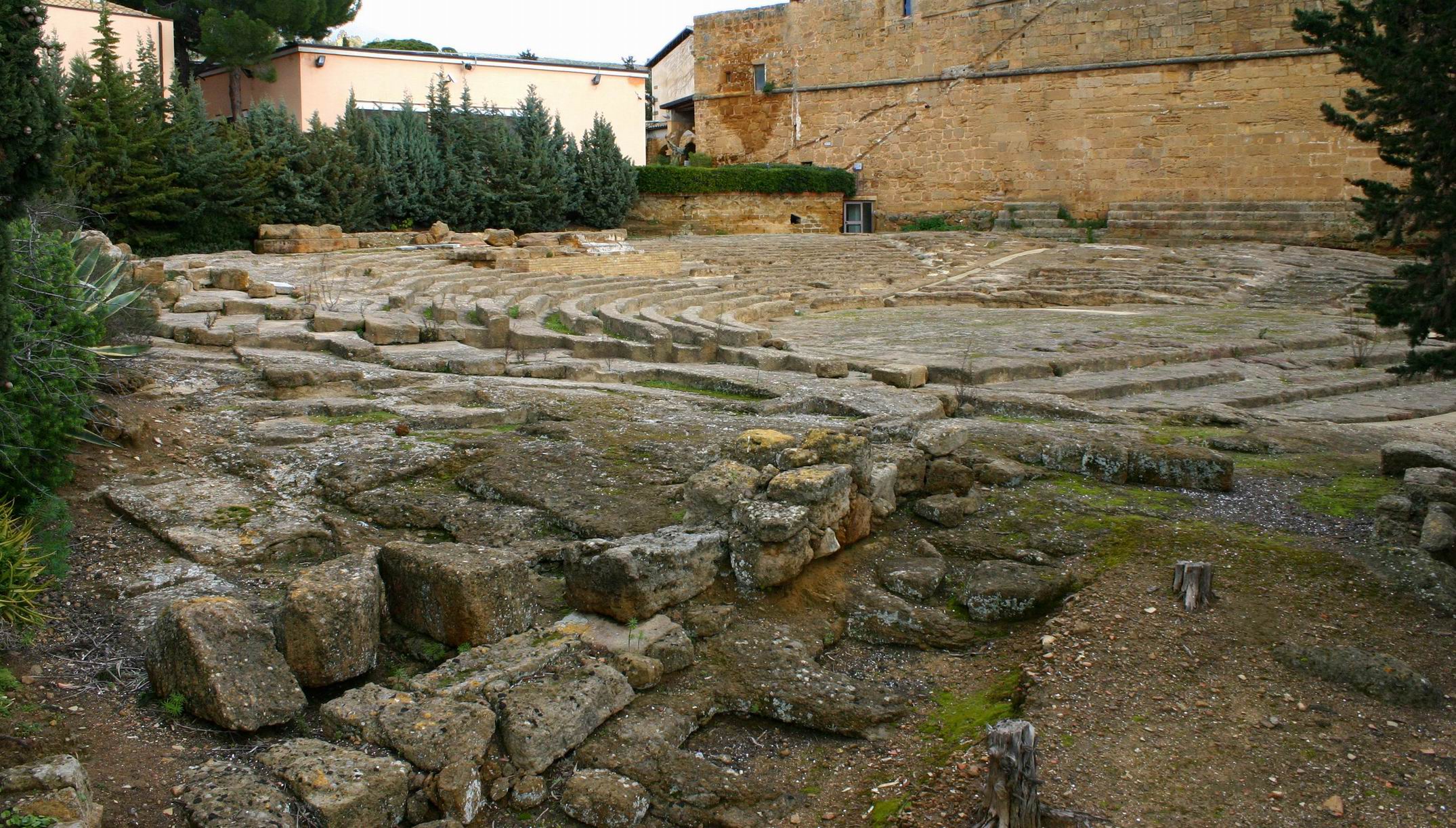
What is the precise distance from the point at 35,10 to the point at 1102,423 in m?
6.21

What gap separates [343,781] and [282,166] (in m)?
17.1

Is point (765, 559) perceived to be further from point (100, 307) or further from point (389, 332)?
point (389, 332)

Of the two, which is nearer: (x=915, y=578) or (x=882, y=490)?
(x=915, y=578)

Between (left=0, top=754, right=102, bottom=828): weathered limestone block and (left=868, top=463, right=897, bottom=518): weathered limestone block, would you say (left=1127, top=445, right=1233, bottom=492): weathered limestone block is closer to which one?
(left=868, top=463, right=897, bottom=518): weathered limestone block

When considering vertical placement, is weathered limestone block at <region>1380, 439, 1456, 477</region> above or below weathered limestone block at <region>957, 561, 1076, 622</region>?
above

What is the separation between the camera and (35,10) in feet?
13.3

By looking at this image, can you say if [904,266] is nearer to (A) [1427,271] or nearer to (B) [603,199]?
(B) [603,199]

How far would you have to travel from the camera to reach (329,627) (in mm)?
3848

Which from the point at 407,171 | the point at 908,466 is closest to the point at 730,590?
the point at 908,466

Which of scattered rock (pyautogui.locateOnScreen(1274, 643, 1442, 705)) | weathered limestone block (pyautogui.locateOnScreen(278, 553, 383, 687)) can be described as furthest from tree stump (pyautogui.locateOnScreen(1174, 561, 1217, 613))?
weathered limestone block (pyautogui.locateOnScreen(278, 553, 383, 687))

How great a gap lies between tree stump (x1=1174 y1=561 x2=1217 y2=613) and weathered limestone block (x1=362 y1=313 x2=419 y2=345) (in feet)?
24.0

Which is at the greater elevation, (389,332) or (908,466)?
(389,332)

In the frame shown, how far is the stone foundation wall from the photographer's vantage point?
26.5 meters

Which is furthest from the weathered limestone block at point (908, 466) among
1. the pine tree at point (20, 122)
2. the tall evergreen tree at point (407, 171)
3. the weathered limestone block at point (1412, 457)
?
the tall evergreen tree at point (407, 171)
